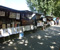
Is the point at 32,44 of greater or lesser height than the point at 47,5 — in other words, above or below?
below

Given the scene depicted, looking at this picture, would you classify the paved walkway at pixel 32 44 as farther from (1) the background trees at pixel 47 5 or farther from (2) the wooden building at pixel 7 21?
(1) the background trees at pixel 47 5

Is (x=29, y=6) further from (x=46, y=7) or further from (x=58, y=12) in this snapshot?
(x=58, y=12)

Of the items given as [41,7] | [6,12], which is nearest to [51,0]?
[41,7]

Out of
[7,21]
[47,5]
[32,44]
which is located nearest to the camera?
[32,44]

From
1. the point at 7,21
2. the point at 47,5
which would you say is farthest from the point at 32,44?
the point at 47,5

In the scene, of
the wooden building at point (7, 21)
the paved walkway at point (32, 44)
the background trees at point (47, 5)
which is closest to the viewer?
the paved walkway at point (32, 44)

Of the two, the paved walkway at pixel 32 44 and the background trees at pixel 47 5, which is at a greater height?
the background trees at pixel 47 5

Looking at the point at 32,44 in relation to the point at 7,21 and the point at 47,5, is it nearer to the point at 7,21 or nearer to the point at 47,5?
the point at 7,21

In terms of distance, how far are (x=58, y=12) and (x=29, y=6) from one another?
25.0 ft

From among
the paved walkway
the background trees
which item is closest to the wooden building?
the paved walkway

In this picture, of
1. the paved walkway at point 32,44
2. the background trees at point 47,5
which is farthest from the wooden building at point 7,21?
the background trees at point 47,5

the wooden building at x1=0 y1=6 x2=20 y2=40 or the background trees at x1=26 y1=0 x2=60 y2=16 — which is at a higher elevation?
the background trees at x1=26 y1=0 x2=60 y2=16

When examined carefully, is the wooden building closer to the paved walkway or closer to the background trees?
the paved walkway

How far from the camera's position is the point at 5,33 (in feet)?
20.1
